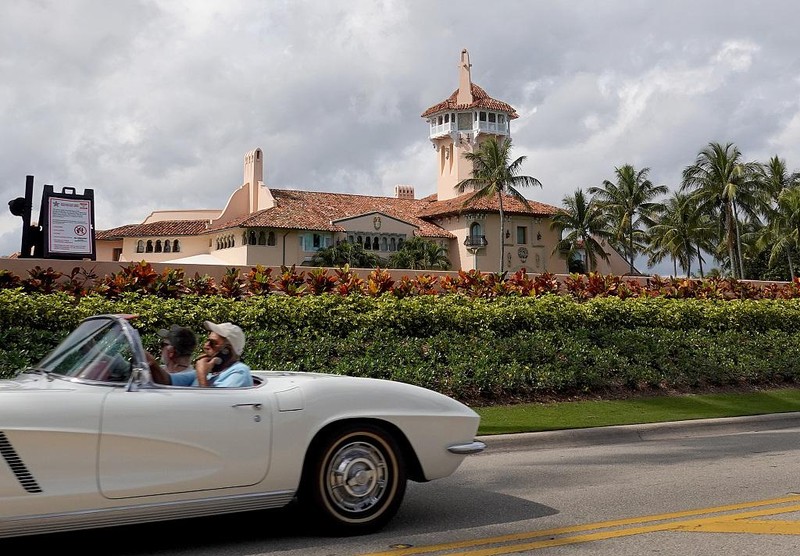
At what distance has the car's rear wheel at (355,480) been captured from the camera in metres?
5.63

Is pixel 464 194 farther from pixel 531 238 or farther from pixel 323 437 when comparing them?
pixel 323 437

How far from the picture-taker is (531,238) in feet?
245

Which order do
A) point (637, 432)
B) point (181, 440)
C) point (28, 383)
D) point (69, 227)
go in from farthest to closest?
1. point (69, 227)
2. point (637, 432)
3. point (28, 383)
4. point (181, 440)

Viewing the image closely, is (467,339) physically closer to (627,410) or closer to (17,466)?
(627,410)

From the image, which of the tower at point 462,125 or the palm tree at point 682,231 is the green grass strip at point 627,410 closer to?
the palm tree at point 682,231

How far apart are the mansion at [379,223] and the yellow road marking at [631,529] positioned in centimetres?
5806

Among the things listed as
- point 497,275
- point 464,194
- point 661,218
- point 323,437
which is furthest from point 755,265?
point 323,437

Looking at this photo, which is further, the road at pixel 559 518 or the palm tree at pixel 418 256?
the palm tree at pixel 418 256

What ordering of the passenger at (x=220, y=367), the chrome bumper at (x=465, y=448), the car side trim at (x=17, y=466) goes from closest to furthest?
the car side trim at (x=17, y=466)
the passenger at (x=220, y=367)
the chrome bumper at (x=465, y=448)

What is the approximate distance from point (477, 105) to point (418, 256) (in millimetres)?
20030

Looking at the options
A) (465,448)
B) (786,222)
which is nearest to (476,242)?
(786,222)

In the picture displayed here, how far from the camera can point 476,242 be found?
7131cm

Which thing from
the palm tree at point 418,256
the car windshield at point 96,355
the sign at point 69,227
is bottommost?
the car windshield at point 96,355

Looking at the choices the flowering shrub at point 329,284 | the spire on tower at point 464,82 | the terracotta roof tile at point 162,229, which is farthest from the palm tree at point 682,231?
the flowering shrub at point 329,284
